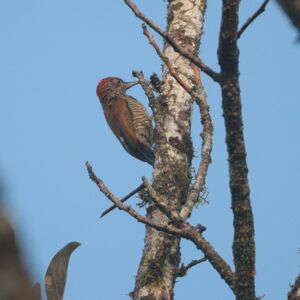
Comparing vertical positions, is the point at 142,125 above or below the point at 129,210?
above

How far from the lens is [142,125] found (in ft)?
32.1

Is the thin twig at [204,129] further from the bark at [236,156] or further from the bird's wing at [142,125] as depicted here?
the bird's wing at [142,125]

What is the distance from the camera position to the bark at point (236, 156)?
1.52m

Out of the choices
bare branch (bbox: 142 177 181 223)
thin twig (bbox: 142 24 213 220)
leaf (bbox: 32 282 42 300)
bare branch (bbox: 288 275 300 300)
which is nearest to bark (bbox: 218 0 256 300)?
bare branch (bbox: 288 275 300 300)

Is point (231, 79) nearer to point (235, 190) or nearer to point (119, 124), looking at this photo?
point (235, 190)

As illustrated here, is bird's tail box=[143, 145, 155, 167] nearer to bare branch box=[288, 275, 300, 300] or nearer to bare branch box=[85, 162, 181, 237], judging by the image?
bare branch box=[85, 162, 181, 237]

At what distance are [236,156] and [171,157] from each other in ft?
9.34

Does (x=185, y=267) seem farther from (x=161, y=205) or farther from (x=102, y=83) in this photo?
(x=102, y=83)

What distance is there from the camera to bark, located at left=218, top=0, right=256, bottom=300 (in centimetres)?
152

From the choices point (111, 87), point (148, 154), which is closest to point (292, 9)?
point (148, 154)

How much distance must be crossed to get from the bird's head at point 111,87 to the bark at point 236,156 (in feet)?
27.9

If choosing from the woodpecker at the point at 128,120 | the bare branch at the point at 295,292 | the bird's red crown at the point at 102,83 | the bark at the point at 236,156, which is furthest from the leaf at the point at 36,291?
the bird's red crown at the point at 102,83

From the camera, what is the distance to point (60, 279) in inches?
A: 37.2

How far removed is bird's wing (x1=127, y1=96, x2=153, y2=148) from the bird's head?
65 centimetres
